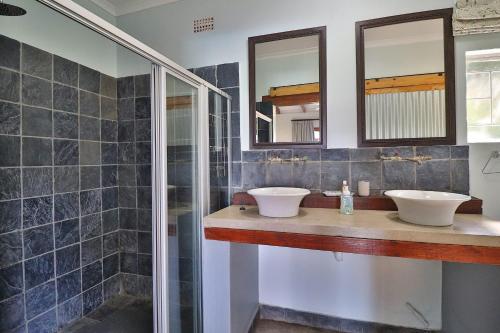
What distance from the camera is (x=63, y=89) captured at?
1.91 metres

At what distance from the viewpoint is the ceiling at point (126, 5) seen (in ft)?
7.62

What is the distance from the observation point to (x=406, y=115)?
176 centimetres

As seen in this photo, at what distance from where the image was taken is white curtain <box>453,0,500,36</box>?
1.61 metres

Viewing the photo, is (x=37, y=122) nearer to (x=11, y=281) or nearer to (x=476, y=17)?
(x=11, y=281)

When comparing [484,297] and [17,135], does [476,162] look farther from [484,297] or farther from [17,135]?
[17,135]

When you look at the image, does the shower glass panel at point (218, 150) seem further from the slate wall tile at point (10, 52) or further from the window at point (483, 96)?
the window at point (483, 96)

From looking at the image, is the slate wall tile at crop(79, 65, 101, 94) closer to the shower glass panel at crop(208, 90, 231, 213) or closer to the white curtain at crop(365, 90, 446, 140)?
the shower glass panel at crop(208, 90, 231, 213)

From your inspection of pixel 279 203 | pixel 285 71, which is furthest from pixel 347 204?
pixel 285 71

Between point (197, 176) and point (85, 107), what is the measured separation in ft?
3.87

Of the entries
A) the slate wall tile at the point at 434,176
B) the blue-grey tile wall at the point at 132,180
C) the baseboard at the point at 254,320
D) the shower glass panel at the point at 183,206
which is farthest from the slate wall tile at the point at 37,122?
the slate wall tile at the point at 434,176

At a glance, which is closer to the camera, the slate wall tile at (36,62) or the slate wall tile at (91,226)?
the slate wall tile at (36,62)

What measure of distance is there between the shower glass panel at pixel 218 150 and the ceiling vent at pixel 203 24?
0.66 meters

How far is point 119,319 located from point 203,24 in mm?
2517

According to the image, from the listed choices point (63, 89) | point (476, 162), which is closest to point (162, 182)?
point (63, 89)
